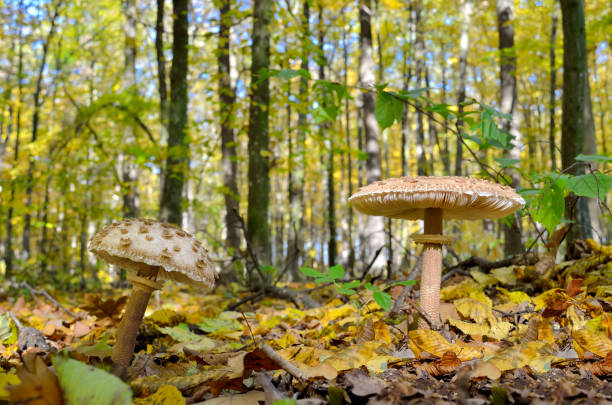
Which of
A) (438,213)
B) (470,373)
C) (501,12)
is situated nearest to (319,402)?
(470,373)

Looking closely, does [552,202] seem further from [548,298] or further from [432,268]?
[548,298]

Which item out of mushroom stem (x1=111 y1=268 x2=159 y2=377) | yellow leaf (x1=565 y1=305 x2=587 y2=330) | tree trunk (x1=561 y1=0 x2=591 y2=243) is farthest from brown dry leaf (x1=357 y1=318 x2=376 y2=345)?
tree trunk (x1=561 y1=0 x2=591 y2=243)

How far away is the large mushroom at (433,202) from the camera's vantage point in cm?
202

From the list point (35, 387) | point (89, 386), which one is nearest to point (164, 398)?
point (89, 386)

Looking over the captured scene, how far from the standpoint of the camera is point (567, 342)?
203 cm

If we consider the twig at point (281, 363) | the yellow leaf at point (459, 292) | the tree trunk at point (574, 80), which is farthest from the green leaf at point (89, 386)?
the tree trunk at point (574, 80)

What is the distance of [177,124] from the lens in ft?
19.7

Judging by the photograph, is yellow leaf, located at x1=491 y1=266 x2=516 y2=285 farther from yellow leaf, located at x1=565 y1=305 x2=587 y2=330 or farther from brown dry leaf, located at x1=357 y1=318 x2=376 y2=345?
brown dry leaf, located at x1=357 y1=318 x2=376 y2=345

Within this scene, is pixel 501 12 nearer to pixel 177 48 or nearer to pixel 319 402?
pixel 177 48

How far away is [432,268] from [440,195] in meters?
0.55

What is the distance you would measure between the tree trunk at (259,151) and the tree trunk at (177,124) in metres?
1.04

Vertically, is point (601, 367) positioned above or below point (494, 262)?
below

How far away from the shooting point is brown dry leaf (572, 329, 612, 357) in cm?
178

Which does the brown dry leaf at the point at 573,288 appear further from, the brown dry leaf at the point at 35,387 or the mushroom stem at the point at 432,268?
the brown dry leaf at the point at 35,387
